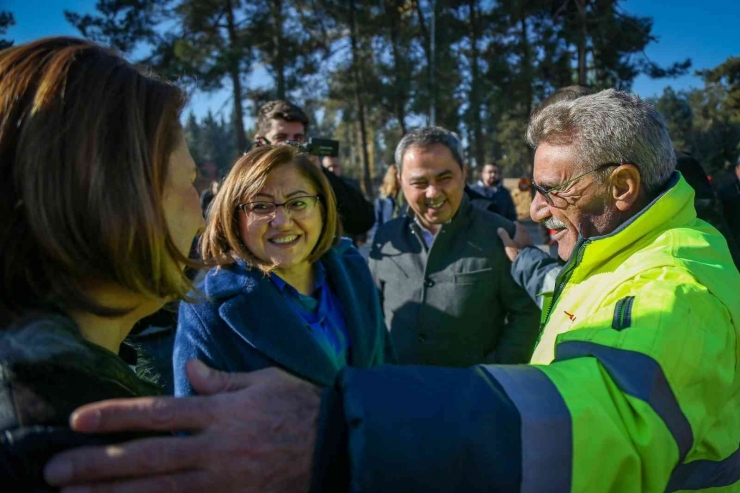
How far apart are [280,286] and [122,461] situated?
4.69ft

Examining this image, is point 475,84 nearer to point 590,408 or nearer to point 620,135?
point 620,135

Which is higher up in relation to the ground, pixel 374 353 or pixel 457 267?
pixel 457 267

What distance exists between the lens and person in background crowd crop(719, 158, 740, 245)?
404cm

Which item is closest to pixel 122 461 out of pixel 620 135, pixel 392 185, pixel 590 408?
pixel 590 408

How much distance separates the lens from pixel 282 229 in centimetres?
221

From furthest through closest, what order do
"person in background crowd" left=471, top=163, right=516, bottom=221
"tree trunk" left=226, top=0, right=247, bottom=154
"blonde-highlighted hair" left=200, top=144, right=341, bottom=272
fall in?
1. "tree trunk" left=226, top=0, right=247, bottom=154
2. "person in background crowd" left=471, top=163, right=516, bottom=221
3. "blonde-highlighted hair" left=200, top=144, right=341, bottom=272

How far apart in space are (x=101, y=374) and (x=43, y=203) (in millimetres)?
295

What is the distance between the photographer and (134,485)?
0.71 metres

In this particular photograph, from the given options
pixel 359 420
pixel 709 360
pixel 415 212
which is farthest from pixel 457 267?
pixel 359 420

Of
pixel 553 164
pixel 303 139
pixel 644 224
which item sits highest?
pixel 303 139

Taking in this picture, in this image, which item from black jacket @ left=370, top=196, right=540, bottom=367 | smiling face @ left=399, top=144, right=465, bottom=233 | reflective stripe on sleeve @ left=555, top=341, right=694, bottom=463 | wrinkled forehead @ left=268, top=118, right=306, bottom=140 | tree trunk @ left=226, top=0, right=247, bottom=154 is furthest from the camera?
tree trunk @ left=226, top=0, right=247, bottom=154

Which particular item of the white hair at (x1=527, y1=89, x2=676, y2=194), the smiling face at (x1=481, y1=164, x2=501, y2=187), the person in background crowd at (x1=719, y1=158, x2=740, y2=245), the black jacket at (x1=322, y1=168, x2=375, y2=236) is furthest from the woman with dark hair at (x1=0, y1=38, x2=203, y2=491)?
the smiling face at (x1=481, y1=164, x2=501, y2=187)

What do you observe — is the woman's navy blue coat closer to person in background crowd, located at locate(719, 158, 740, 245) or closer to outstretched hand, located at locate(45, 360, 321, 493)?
outstretched hand, located at locate(45, 360, 321, 493)

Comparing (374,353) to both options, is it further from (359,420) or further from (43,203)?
(43,203)
